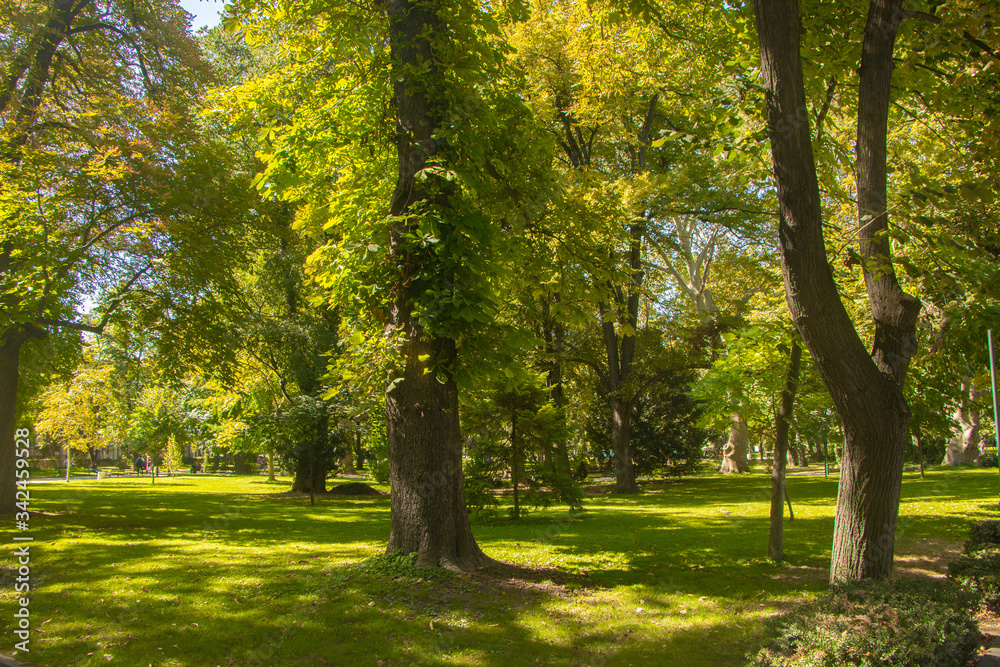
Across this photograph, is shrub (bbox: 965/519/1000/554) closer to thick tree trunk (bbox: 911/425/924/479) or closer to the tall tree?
thick tree trunk (bbox: 911/425/924/479)

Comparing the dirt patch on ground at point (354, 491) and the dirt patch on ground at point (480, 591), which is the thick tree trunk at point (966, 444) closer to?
the dirt patch on ground at point (354, 491)

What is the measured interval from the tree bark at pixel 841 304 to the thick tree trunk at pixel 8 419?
15.0m

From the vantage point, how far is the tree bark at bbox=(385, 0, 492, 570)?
313 inches

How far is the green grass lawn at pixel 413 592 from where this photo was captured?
18.8ft

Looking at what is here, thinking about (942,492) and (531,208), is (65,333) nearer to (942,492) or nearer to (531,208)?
(531,208)

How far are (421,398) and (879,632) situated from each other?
17.6 feet

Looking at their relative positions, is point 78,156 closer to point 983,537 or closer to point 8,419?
point 8,419

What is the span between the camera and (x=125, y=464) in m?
52.2

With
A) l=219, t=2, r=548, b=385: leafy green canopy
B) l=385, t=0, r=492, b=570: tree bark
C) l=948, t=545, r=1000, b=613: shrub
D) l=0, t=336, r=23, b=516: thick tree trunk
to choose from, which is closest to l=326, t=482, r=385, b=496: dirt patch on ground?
l=0, t=336, r=23, b=516: thick tree trunk

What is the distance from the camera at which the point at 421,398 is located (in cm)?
812

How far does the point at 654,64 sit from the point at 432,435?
10.5 metres

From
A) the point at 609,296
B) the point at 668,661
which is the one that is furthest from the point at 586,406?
the point at 668,661

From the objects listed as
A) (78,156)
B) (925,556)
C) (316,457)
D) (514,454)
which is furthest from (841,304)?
(316,457)

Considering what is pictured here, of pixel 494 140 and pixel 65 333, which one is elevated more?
pixel 494 140
